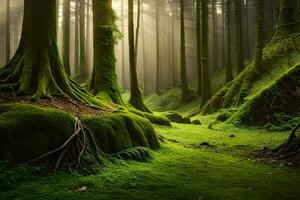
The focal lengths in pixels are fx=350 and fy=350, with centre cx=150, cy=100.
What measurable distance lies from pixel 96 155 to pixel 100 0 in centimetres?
822

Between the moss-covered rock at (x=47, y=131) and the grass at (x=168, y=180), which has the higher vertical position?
the moss-covered rock at (x=47, y=131)

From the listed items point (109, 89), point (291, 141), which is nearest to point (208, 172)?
point (291, 141)

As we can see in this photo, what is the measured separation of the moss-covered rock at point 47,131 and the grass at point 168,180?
412mm

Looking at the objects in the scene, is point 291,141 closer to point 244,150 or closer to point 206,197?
point 244,150

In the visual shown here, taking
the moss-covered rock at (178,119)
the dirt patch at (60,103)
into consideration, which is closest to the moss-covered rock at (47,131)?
the dirt patch at (60,103)

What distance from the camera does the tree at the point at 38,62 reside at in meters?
8.34

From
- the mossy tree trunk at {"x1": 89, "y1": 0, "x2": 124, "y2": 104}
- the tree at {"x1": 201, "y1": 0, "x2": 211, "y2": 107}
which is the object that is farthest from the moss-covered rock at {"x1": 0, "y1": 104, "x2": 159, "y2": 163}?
the tree at {"x1": 201, "y1": 0, "x2": 211, "y2": 107}

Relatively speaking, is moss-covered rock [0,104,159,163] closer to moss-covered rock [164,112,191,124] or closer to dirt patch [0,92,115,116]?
dirt patch [0,92,115,116]

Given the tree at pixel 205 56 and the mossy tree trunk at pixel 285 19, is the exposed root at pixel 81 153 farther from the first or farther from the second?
the tree at pixel 205 56

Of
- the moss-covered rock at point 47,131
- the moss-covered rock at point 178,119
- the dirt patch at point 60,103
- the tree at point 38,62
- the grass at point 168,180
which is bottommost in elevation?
the grass at point 168,180

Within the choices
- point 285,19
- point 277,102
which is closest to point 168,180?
point 277,102

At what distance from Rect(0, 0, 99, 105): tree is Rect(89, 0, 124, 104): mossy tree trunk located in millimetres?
2911

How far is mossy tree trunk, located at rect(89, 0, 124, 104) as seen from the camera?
12.1 meters

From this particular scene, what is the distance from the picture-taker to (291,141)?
8.87m
